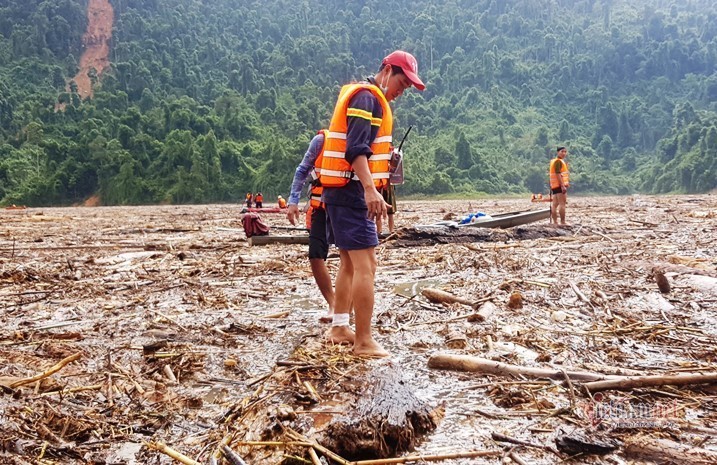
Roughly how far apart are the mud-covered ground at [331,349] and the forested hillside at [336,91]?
39.0m

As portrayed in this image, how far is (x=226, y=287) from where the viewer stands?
6773mm

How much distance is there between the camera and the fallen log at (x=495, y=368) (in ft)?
10.4

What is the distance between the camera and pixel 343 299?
4.20m

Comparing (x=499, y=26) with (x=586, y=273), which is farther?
(x=499, y=26)

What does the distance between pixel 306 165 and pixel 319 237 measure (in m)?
0.76

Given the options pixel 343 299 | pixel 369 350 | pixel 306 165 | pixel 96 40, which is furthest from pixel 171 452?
pixel 96 40

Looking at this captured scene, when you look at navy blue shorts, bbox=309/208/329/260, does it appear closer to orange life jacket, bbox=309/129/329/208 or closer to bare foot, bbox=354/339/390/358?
orange life jacket, bbox=309/129/329/208

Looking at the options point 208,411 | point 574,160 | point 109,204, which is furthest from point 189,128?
point 208,411

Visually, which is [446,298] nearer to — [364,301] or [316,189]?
[316,189]

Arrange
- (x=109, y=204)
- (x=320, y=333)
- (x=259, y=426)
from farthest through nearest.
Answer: (x=109, y=204), (x=320, y=333), (x=259, y=426)

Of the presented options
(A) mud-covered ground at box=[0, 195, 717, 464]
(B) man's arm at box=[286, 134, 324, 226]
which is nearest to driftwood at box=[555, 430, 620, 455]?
(A) mud-covered ground at box=[0, 195, 717, 464]

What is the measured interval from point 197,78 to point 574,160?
48712 mm

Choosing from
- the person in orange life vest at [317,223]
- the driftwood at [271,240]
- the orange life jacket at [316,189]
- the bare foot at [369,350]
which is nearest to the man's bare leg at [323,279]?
the person in orange life vest at [317,223]

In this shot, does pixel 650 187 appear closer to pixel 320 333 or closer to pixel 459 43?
pixel 459 43
